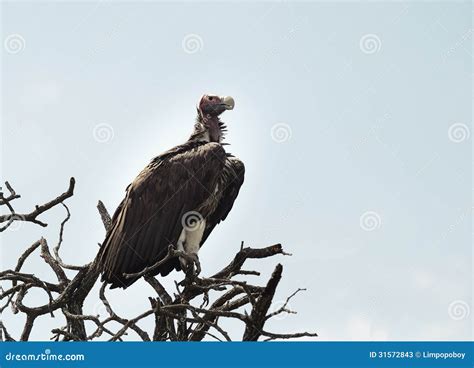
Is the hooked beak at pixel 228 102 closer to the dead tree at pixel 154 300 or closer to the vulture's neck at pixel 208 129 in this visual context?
the vulture's neck at pixel 208 129

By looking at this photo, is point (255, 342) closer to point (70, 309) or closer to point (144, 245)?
point (70, 309)

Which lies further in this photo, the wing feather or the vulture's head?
the vulture's head

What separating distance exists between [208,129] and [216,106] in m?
0.42

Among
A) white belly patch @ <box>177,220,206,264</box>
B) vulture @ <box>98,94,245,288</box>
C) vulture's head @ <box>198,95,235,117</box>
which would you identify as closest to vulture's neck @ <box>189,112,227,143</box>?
vulture's head @ <box>198,95,235,117</box>

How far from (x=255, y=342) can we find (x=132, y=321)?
85 centimetres

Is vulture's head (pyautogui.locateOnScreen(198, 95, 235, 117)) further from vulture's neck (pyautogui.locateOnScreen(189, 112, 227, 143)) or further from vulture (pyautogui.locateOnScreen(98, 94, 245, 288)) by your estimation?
vulture (pyautogui.locateOnScreen(98, 94, 245, 288))

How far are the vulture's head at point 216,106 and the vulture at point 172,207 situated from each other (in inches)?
36.1

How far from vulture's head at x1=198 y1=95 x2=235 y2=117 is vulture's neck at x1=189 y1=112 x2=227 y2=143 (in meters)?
0.07

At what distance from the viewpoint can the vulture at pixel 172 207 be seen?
6.71 meters

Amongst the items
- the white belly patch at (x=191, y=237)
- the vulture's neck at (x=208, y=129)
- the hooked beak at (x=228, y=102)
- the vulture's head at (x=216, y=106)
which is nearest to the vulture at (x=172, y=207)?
the white belly patch at (x=191, y=237)

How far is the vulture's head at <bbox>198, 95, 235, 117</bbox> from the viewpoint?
8648 mm

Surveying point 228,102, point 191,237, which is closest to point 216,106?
point 228,102

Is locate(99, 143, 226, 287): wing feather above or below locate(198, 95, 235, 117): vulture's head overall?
below

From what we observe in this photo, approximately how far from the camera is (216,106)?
8.67 metres
